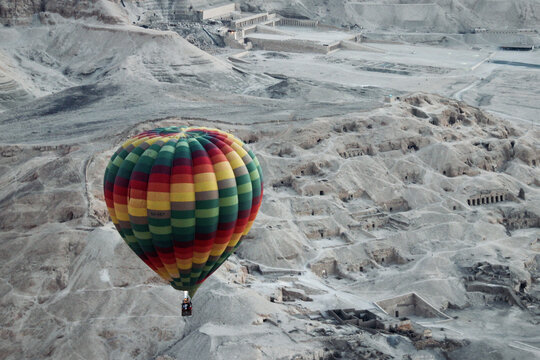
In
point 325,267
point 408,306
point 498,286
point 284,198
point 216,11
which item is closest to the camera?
point 408,306

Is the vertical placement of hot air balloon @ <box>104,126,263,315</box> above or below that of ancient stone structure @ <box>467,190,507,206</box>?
above

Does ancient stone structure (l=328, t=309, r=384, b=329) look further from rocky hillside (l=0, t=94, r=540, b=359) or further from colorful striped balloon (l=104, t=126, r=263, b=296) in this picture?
colorful striped balloon (l=104, t=126, r=263, b=296)

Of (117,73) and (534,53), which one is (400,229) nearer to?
(117,73)

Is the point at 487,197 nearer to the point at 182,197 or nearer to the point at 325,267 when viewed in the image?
the point at 325,267

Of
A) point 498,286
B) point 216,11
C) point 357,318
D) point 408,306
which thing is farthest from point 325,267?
point 216,11

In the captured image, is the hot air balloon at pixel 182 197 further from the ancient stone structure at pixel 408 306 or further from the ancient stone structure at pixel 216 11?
the ancient stone structure at pixel 216 11

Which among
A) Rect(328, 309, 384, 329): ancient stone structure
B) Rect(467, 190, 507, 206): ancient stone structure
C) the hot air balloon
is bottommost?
Rect(328, 309, 384, 329): ancient stone structure

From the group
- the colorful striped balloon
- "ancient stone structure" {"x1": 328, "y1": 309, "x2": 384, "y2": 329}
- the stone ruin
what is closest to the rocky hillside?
the stone ruin
